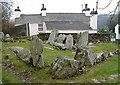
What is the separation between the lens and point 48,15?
48594 mm

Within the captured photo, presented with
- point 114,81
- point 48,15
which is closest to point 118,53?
point 114,81

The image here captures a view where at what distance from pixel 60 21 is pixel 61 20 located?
0.46 metres

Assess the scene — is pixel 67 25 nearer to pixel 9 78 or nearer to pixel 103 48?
pixel 103 48

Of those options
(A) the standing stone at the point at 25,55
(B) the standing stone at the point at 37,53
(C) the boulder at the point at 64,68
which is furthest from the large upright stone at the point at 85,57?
(A) the standing stone at the point at 25,55

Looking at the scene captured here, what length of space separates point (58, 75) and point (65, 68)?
1.40 feet

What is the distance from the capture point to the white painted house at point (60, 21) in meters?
44.8

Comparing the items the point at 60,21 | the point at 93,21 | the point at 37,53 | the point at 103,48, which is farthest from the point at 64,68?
the point at 60,21

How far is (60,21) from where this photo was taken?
46844mm

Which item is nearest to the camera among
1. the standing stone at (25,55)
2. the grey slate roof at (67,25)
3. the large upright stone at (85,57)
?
the large upright stone at (85,57)

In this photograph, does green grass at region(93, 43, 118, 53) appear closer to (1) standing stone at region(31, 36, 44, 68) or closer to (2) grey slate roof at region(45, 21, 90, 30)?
(1) standing stone at region(31, 36, 44, 68)

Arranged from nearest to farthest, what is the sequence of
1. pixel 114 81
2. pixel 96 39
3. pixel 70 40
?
1. pixel 114 81
2. pixel 70 40
3. pixel 96 39

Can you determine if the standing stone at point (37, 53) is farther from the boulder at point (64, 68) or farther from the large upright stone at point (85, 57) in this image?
the large upright stone at point (85, 57)

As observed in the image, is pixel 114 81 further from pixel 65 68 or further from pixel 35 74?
pixel 35 74

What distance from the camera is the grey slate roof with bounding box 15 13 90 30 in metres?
45.5
